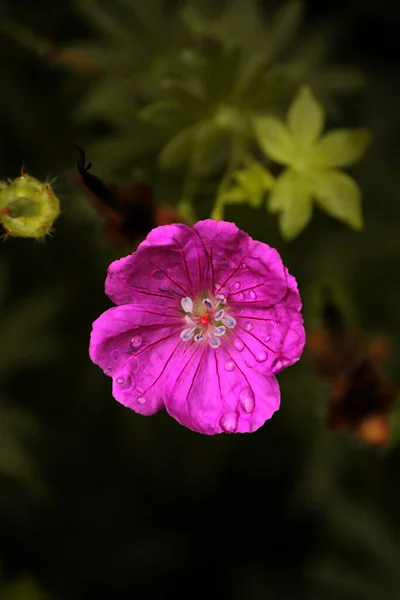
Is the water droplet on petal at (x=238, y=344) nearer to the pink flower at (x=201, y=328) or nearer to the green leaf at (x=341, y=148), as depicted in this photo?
the pink flower at (x=201, y=328)

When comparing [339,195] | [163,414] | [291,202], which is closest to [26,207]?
[291,202]

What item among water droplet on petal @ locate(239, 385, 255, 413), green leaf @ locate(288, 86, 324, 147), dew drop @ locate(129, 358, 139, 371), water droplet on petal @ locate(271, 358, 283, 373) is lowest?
water droplet on petal @ locate(239, 385, 255, 413)

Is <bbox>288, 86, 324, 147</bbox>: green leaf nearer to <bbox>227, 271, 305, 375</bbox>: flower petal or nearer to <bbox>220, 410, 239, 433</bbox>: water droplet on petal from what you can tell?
<bbox>227, 271, 305, 375</bbox>: flower petal

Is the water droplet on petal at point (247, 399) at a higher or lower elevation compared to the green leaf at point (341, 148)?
lower

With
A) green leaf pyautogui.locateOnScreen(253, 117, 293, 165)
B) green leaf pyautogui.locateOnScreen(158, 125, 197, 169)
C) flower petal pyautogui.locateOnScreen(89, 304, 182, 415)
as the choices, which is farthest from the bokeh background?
flower petal pyautogui.locateOnScreen(89, 304, 182, 415)

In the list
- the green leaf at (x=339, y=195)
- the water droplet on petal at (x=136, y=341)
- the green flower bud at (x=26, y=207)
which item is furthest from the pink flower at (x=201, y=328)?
the green leaf at (x=339, y=195)

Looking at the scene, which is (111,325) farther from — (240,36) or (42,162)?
(42,162)

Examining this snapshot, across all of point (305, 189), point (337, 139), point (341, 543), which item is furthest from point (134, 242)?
point (341, 543)
